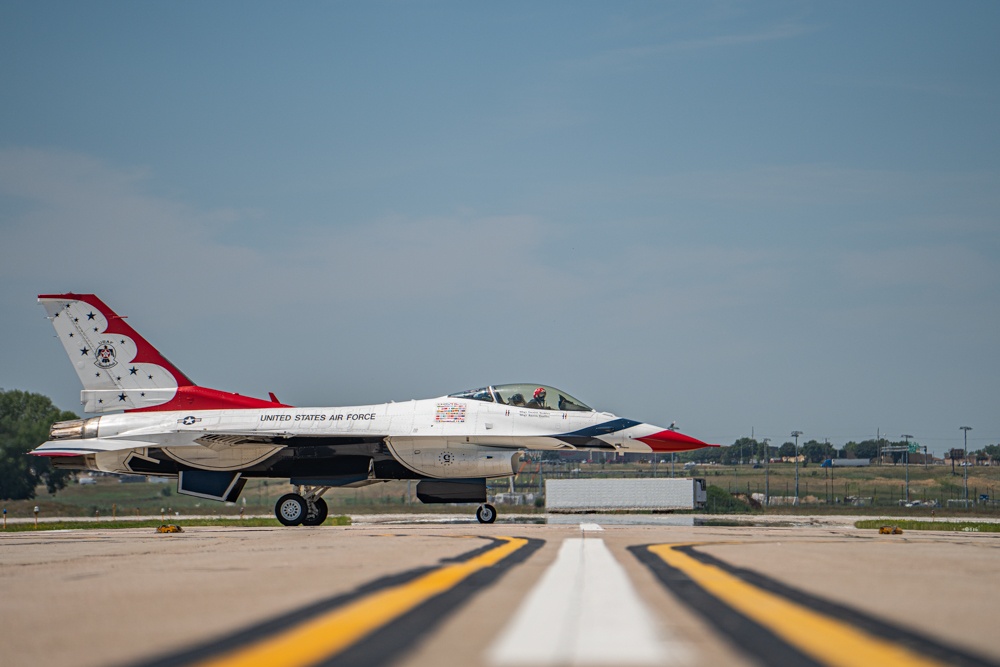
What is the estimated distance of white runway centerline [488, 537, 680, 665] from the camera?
480cm

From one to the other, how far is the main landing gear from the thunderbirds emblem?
5765mm

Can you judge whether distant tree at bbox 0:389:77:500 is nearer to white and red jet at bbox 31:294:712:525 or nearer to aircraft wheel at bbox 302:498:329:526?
white and red jet at bbox 31:294:712:525

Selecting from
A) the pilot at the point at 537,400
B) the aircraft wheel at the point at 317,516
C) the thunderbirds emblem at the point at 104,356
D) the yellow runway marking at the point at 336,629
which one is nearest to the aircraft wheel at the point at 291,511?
the aircraft wheel at the point at 317,516

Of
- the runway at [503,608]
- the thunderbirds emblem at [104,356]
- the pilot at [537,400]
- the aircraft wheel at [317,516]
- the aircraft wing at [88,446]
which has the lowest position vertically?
the aircraft wheel at [317,516]

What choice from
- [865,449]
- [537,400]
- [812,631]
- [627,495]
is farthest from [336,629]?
[865,449]

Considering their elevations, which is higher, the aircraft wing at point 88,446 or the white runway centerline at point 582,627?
the aircraft wing at point 88,446

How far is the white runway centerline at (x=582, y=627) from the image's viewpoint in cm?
480

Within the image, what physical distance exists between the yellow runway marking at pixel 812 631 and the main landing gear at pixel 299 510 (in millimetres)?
17378

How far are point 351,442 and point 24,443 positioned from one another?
1257 inches

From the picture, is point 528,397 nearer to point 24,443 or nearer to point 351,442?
point 351,442

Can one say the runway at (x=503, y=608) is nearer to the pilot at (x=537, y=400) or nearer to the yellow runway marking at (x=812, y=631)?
the yellow runway marking at (x=812, y=631)

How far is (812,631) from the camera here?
18.5ft

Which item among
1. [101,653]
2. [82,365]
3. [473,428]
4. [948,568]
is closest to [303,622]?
[101,653]

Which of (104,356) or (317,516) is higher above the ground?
(104,356)
